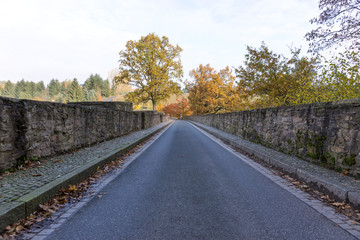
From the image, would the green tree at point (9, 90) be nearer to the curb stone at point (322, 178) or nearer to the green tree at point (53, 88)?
the green tree at point (53, 88)

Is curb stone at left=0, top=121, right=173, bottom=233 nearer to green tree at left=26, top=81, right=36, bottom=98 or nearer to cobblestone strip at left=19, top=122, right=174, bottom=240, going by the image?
cobblestone strip at left=19, top=122, right=174, bottom=240

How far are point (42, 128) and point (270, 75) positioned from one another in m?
14.0

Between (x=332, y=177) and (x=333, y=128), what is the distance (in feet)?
3.95

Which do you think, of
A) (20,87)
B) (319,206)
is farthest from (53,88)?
(319,206)

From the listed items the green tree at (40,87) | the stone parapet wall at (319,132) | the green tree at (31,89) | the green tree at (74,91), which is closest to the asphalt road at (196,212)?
the stone parapet wall at (319,132)

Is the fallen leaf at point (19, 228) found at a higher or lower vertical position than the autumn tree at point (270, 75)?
lower

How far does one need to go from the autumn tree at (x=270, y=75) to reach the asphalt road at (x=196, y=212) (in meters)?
10.2

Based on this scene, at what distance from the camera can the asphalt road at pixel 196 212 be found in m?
2.36

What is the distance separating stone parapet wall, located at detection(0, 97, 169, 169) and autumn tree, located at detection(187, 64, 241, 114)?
106 feet

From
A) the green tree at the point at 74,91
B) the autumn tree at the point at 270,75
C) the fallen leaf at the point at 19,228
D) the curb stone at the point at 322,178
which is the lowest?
the fallen leaf at the point at 19,228

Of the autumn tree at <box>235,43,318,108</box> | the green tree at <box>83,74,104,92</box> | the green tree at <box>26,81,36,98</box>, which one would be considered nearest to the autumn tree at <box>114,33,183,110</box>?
the autumn tree at <box>235,43,318,108</box>

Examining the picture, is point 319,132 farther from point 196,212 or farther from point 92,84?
point 92,84

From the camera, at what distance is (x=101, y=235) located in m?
2.31

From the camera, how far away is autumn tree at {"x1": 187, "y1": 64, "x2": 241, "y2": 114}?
38.8m
